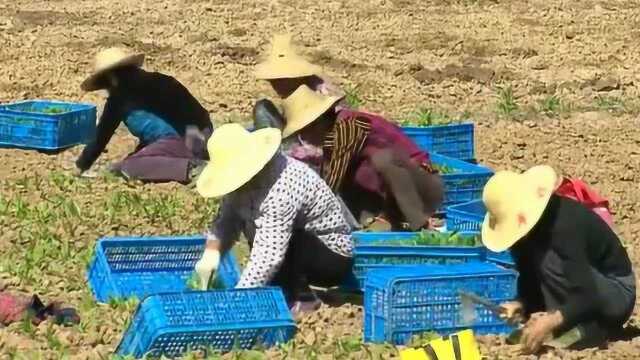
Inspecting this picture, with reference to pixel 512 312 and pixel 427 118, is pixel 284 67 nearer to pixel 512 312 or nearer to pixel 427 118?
pixel 512 312

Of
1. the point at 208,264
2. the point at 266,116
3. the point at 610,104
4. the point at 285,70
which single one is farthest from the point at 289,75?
the point at 610,104

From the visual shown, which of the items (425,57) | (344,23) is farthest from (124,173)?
(344,23)

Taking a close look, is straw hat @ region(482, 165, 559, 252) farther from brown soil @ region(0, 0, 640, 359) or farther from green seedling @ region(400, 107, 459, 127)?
green seedling @ region(400, 107, 459, 127)

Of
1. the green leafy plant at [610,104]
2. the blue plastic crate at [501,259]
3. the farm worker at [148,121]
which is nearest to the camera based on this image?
the blue plastic crate at [501,259]

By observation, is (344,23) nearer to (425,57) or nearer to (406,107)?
(425,57)

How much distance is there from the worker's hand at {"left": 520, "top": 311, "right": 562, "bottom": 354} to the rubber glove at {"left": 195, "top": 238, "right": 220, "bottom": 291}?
139cm

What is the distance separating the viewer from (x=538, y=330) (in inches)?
233

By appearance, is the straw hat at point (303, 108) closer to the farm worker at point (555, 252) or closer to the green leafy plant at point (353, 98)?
the farm worker at point (555, 252)

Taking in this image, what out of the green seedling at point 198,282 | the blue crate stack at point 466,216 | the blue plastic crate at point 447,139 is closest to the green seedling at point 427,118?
the blue plastic crate at point 447,139

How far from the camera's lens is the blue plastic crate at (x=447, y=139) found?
959 centimetres

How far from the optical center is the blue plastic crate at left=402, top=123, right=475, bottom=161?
9594mm

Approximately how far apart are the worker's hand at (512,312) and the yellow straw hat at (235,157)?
1.12m

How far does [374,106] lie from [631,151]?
2.55 metres

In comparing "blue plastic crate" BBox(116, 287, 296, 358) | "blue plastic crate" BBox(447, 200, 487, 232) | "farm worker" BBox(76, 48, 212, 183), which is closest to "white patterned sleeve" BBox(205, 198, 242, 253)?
"blue plastic crate" BBox(116, 287, 296, 358)
